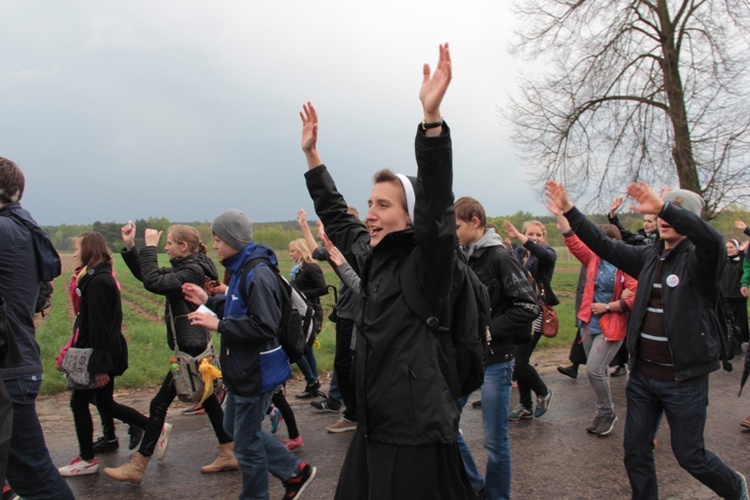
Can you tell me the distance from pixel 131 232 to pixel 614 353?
14.3ft

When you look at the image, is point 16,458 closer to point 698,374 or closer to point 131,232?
point 131,232

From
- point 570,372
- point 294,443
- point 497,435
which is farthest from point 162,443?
point 570,372

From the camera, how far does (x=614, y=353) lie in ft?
18.6

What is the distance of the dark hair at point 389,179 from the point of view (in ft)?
7.78

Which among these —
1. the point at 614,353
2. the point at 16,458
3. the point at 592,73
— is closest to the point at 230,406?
the point at 16,458

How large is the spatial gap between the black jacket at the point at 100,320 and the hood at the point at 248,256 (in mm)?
1284

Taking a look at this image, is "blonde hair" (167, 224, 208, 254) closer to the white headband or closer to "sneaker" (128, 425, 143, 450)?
"sneaker" (128, 425, 143, 450)

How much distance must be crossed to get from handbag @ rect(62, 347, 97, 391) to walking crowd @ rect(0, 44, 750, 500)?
0.01 m

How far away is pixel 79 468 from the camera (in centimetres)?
447

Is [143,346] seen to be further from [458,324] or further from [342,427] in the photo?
[458,324]

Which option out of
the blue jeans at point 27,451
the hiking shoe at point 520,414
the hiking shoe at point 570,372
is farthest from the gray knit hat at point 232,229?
the hiking shoe at point 570,372

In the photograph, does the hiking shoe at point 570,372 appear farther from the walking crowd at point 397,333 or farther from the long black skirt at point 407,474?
the long black skirt at point 407,474

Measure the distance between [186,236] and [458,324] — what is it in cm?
318

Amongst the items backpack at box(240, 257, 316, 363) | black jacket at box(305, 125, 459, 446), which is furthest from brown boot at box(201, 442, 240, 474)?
black jacket at box(305, 125, 459, 446)
